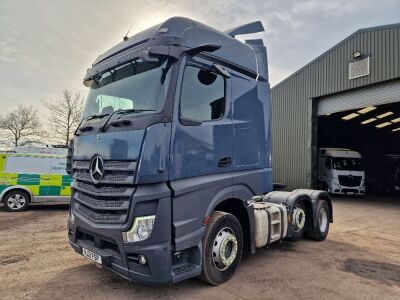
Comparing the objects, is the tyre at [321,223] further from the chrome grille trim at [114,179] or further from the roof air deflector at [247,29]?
the chrome grille trim at [114,179]

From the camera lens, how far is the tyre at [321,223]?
703 centimetres

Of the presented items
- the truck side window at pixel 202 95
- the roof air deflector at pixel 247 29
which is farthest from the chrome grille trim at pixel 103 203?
the roof air deflector at pixel 247 29

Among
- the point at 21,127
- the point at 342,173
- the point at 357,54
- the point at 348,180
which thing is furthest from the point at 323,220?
the point at 21,127

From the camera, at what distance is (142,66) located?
13.2ft

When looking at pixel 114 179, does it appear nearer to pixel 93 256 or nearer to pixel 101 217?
pixel 101 217

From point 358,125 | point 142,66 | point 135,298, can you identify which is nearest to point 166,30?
point 142,66

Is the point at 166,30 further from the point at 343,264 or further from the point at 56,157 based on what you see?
the point at 56,157

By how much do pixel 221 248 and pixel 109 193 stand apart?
5.33ft

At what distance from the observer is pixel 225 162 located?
14.5 feet

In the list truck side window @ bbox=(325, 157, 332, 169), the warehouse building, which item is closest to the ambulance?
the warehouse building

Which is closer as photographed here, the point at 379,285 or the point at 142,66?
the point at 142,66

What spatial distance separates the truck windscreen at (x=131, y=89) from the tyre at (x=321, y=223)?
16.1 feet

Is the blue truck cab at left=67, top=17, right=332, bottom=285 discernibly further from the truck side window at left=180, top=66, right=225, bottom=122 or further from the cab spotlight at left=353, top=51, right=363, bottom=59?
the cab spotlight at left=353, top=51, right=363, bottom=59

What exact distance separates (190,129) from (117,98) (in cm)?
112
